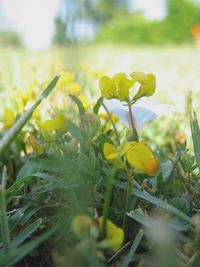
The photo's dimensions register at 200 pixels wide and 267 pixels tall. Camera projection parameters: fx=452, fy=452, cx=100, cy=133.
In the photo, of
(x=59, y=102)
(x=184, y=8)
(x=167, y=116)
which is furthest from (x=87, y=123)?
(x=184, y=8)

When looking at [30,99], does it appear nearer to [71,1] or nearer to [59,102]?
[59,102]

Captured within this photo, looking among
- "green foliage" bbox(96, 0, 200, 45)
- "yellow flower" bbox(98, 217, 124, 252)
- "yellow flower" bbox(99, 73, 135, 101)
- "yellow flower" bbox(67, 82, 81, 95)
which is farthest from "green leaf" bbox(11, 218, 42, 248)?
"green foliage" bbox(96, 0, 200, 45)

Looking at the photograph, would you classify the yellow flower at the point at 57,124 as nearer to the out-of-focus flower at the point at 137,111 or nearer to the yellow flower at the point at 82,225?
the out-of-focus flower at the point at 137,111

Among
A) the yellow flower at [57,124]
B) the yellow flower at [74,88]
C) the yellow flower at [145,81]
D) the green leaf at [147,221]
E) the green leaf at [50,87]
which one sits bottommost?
the green leaf at [147,221]

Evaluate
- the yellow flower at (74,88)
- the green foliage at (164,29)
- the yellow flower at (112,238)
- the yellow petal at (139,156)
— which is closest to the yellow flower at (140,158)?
the yellow petal at (139,156)

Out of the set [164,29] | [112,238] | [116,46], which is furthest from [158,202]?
[164,29]
